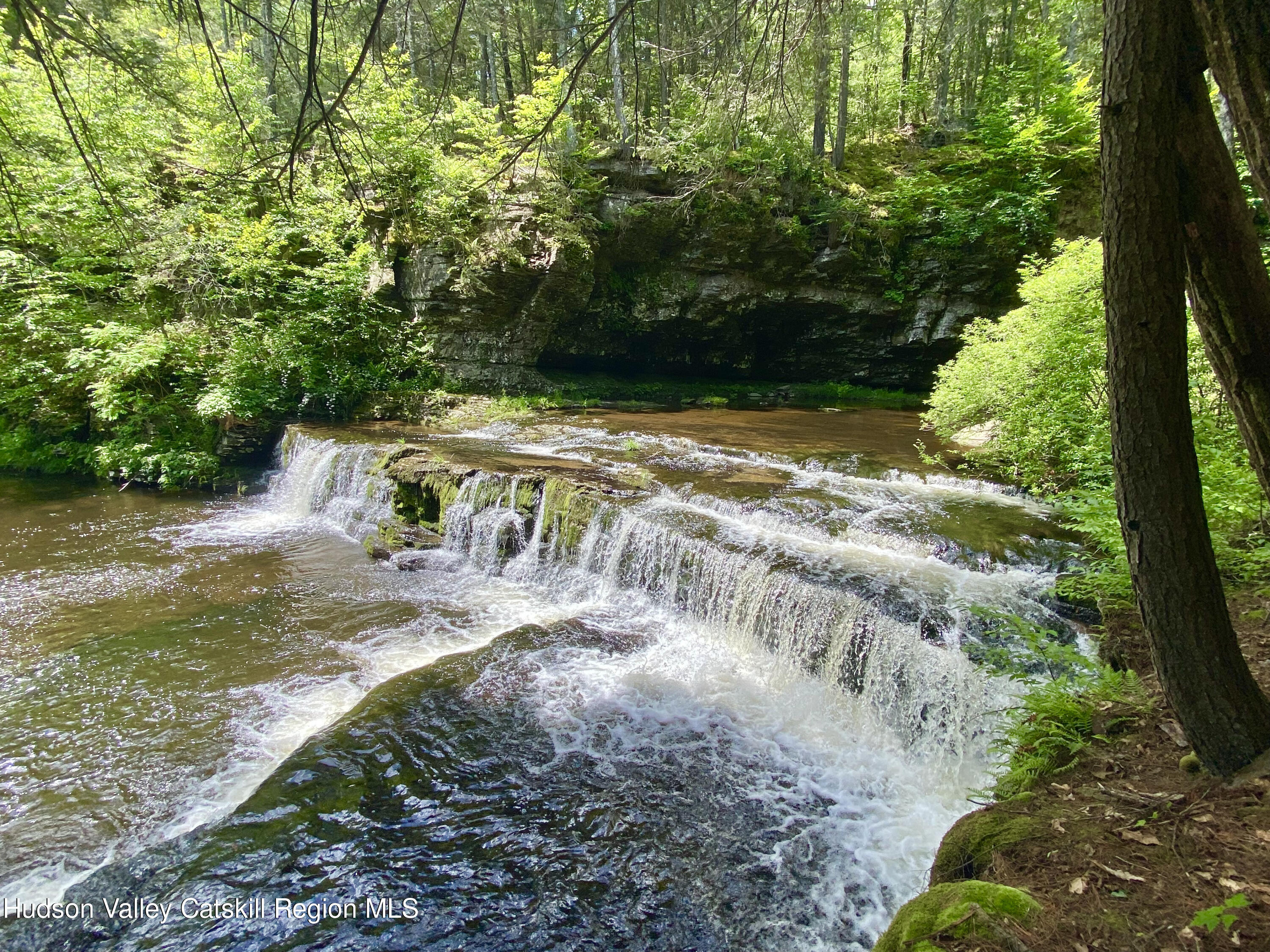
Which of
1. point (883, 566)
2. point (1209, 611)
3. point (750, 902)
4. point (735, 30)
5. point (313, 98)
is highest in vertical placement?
point (735, 30)

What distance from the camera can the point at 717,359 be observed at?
18516 mm

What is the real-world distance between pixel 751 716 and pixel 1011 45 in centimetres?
2417

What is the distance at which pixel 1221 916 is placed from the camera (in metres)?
1.71

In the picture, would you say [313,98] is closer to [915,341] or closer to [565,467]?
[565,467]

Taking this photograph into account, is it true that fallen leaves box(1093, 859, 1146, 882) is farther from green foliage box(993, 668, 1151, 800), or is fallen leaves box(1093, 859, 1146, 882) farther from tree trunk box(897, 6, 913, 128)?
tree trunk box(897, 6, 913, 128)

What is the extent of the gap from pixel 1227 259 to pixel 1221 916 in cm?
203

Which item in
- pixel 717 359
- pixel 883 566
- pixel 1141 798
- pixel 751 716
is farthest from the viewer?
pixel 717 359

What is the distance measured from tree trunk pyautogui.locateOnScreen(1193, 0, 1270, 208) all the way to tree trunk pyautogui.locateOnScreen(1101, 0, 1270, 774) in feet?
0.44

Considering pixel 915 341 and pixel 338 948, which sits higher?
pixel 915 341

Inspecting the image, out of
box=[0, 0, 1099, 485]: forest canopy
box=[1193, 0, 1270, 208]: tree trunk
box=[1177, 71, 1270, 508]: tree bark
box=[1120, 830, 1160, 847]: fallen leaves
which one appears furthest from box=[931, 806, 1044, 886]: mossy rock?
box=[0, 0, 1099, 485]: forest canopy

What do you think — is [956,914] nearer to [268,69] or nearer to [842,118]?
[842,118]

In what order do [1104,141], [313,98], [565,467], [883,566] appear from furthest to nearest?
[565,467]
[883,566]
[1104,141]
[313,98]

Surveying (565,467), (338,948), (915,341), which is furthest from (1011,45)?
(338,948)

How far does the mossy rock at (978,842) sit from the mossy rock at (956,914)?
322mm
